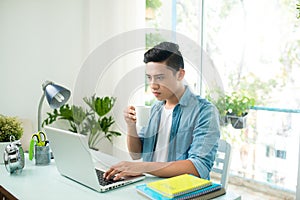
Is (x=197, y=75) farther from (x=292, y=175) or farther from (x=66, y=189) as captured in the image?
(x=66, y=189)

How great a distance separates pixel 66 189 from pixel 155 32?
1.91 meters

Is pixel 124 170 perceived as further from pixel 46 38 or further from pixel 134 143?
pixel 46 38

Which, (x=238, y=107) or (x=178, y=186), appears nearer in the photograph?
(x=178, y=186)

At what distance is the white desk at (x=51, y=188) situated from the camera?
1095 mm

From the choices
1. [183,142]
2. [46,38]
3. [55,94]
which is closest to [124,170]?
[183,142]

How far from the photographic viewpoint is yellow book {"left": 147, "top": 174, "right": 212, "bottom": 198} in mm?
1044

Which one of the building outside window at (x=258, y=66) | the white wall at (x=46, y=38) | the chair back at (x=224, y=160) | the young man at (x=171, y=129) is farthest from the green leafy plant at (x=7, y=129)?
the white wall at (x=46, y=38)

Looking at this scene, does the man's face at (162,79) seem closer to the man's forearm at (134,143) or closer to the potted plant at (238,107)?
the man's forearm at (134,143)

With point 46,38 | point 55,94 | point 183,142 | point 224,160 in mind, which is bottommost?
point 224,160

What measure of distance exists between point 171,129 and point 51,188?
650 mm

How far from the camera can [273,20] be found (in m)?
3.05

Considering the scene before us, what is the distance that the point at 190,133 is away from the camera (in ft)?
4.99

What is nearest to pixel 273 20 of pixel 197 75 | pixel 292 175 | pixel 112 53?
pixel 197 75

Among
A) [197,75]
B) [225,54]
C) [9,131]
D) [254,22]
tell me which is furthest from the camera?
[225,54]
